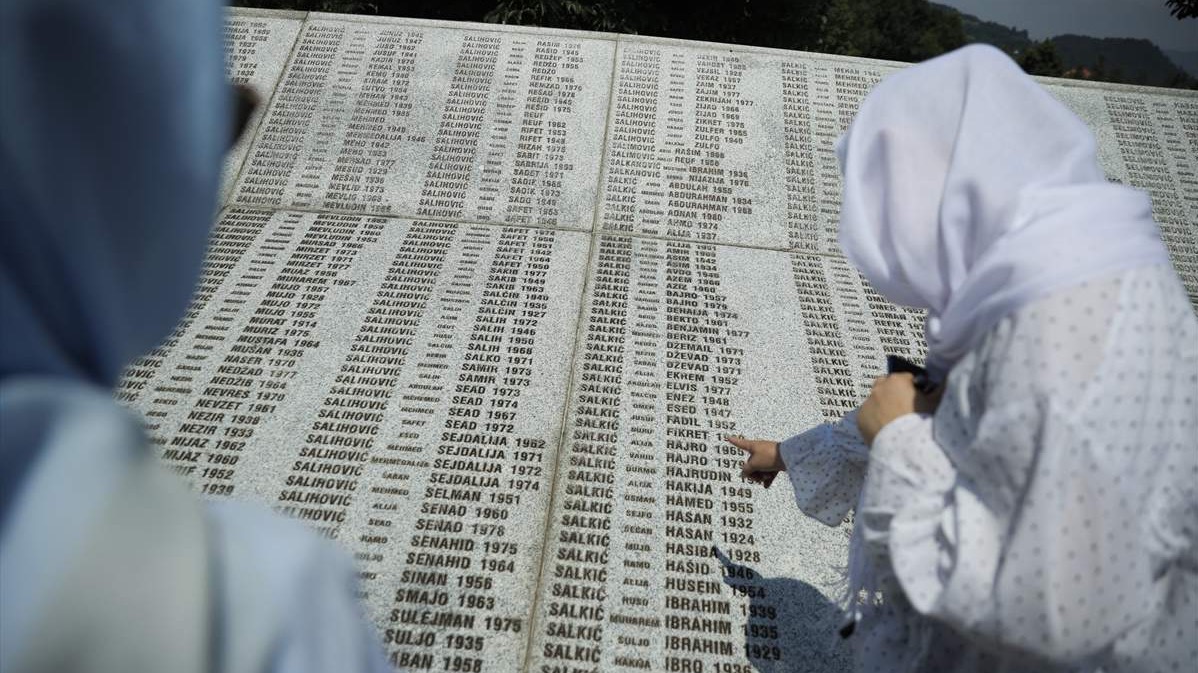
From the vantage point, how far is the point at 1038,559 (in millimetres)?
1354

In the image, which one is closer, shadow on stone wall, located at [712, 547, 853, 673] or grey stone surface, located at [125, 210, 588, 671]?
shadow on stone wall, located at [712, 547, 853, 673]

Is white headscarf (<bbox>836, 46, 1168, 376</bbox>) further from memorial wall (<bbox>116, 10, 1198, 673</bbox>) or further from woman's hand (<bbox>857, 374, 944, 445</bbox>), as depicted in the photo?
memorial wall (<bbox>116, 10, 1198, 673</bbox>)

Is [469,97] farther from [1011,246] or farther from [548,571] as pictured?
[1011,246]

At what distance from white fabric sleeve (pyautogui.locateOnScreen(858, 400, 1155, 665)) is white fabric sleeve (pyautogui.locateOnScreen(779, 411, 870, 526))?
2.32 ft

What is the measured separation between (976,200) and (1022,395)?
1.26 ft

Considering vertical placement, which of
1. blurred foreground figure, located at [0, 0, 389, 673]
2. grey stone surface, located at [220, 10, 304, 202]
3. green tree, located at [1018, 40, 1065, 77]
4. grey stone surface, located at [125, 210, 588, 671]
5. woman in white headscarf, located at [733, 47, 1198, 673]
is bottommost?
green tree, located at [1018, 40, 1065, 77]

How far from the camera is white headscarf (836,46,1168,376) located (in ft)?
4.63

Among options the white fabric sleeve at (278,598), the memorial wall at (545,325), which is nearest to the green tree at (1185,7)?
the memorial wall at (545,325)

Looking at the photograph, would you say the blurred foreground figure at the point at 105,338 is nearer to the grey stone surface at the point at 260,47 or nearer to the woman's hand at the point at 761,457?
the woman's hand at the point at 761,457

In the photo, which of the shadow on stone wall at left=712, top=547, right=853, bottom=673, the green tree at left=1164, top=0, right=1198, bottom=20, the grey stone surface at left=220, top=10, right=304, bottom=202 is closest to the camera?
the shadow on stone wall at left=712, top=547, right=853, bottom=673

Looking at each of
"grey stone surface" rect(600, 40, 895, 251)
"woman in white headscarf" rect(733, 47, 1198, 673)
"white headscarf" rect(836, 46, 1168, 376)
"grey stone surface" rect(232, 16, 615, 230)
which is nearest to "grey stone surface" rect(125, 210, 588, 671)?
"grey stone surface" rect(232, 16, 615, 230)

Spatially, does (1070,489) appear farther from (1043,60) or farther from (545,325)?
(1043,60)

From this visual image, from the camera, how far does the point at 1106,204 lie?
1.44m

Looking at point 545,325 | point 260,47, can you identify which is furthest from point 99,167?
point 260,47
